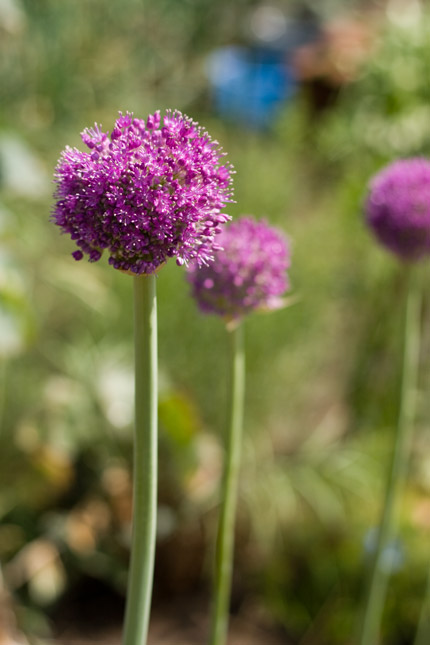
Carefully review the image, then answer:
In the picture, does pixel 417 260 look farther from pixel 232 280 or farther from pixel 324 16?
pixel 324 16

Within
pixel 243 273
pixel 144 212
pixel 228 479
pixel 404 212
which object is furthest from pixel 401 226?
pixel 144 212

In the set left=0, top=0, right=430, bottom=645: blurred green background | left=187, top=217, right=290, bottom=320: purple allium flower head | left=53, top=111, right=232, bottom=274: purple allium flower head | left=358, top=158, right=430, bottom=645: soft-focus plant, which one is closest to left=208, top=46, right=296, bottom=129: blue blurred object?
left=0, top=0, right=430, bottom=645: blurred green background

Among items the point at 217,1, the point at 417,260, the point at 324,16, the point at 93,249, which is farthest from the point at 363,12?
the point at 93,249

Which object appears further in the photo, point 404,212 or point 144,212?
point 404,212

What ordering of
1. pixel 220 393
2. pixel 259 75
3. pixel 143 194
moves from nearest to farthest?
pixel 143 194 → pixel 220 393 → pixel 259 75

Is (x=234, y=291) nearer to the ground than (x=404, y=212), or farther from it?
nearer to the ground

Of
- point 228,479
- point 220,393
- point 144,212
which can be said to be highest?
point 220,393

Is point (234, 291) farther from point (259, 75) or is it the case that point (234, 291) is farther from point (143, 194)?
point (259, 75)
